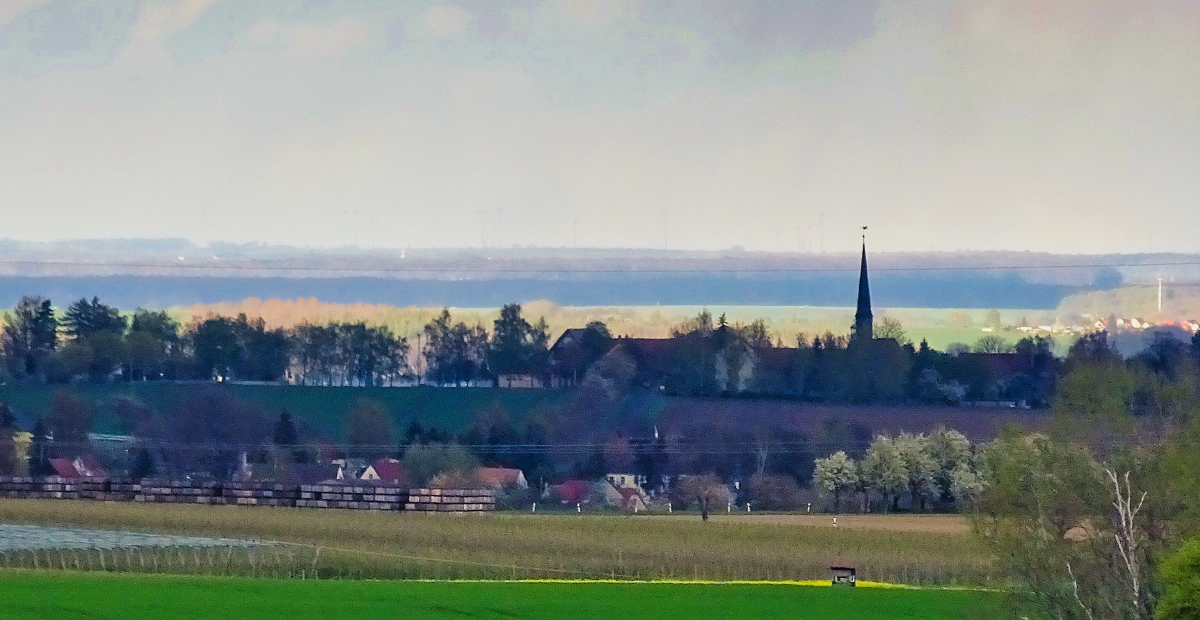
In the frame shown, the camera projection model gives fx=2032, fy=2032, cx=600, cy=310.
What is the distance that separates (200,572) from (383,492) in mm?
23023

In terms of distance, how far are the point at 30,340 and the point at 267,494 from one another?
54.3 meters

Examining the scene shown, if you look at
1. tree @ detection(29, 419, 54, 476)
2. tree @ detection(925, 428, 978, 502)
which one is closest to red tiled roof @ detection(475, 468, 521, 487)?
tree @ detection(925, 428, 978, 502)

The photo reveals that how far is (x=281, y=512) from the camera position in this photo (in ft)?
250

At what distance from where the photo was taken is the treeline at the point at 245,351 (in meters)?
125

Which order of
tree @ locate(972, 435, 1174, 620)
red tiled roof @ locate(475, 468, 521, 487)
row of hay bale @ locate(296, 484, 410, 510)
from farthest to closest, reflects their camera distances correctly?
red tiled roof @ locate(475, 468, 521, 487) → row of hay bale @ locate(296, 484, 410, 510) → tree @ locate(972, 435, 1174, 620)

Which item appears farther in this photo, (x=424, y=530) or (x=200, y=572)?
(x=424, y=530)

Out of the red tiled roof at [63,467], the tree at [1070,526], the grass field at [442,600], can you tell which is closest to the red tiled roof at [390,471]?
the red tiled roof at [63,467]

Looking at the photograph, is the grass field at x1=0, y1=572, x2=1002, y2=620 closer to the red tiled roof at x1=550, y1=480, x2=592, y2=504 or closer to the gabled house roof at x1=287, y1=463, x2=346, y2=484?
the red tiled roof at x1=550, y1=480, x2=592, y2=504

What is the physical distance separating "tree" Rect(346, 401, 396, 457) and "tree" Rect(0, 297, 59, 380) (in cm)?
2225

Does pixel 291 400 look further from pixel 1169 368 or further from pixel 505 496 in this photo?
pixel 1169 368

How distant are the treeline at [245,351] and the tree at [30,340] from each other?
0.06m

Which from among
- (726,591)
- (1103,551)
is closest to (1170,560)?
(1103,551)

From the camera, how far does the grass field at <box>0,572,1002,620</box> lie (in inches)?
1809

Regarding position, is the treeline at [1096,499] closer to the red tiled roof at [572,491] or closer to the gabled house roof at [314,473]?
the red tiled roof at [572,491]
